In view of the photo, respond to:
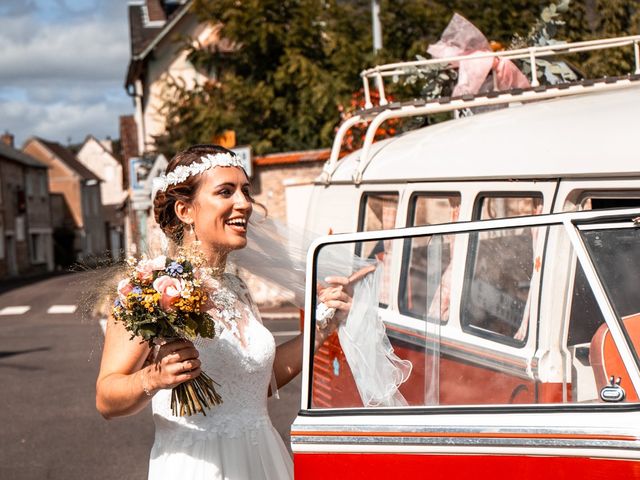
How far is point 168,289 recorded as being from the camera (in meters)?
2.86

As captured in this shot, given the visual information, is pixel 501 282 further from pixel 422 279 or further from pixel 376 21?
pixel 376 21

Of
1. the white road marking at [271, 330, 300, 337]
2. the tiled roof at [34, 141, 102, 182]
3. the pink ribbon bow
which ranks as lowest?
the white road marking at [271, 330, 300, 337]

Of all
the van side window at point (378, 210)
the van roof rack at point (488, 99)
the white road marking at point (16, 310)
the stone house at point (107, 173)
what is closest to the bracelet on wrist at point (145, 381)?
the van side window at point (378, 210)

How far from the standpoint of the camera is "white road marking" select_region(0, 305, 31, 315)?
23614 mm

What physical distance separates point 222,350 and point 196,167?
66cm

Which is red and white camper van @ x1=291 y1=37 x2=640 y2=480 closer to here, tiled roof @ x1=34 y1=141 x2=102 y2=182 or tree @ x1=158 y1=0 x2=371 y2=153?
tree @ x1=158 y1=0 x2=371 y2=153

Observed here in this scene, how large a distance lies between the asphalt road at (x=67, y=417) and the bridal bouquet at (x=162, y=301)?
1.01ft

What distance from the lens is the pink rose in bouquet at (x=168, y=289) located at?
9.36 ft

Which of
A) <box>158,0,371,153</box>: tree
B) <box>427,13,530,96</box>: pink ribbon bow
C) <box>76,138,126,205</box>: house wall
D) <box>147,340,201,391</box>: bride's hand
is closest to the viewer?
<box>147,340,201,391</box>: bride's hand

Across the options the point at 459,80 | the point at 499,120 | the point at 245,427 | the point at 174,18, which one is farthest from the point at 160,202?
the point at 174,18

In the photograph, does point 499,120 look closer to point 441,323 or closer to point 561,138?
point 561,138

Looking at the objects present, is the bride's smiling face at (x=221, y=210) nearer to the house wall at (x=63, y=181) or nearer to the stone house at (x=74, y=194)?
the stone house at (x=74, y=194)

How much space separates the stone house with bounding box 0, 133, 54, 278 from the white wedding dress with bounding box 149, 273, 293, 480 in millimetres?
53744

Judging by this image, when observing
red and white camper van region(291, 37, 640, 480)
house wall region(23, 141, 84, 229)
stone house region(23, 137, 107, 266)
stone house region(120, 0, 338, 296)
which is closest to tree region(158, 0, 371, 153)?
stone house region(120, 0, 338, 296)
